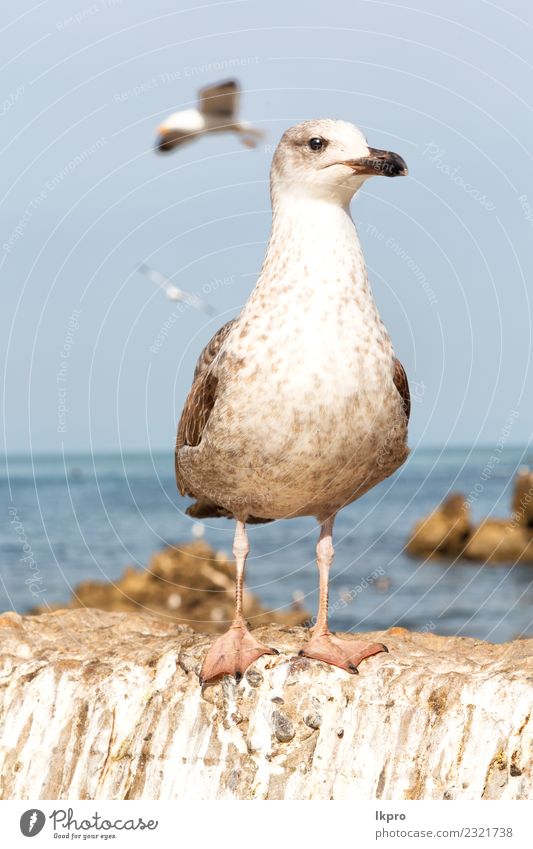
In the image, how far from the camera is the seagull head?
24.6 ft

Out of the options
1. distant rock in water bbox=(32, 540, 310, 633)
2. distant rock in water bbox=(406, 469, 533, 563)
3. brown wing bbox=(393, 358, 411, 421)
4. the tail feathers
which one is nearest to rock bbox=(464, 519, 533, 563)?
distant rock in water bbox=(406, 469, 533, 563)

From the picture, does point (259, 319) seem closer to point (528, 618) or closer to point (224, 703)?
point (224, 703)

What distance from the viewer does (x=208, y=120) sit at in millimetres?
10609

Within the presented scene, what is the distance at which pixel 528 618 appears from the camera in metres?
27.2

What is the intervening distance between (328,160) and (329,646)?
3696 millimetres

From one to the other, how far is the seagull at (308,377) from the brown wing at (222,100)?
2.89 meters

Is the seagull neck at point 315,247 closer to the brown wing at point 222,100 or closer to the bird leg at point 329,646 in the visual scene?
the bird leg at point 329,646

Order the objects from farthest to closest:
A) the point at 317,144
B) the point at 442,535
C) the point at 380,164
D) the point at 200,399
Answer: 1. the point at 442,535
2. the point at 200,399
3. the point at 317,144
4. the point at 380,164

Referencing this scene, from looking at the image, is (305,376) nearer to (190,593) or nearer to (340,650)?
(340,650)

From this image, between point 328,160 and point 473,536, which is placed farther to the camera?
point 473,536

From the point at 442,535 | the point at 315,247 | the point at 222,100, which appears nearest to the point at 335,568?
the point at 442,535

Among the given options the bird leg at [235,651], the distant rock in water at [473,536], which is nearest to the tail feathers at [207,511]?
the bird leg at [235,651]

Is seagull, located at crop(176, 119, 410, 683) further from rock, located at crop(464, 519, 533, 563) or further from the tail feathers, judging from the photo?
rock, located at crop(464, 519, 533, 563)

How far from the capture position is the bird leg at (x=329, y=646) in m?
7.70
